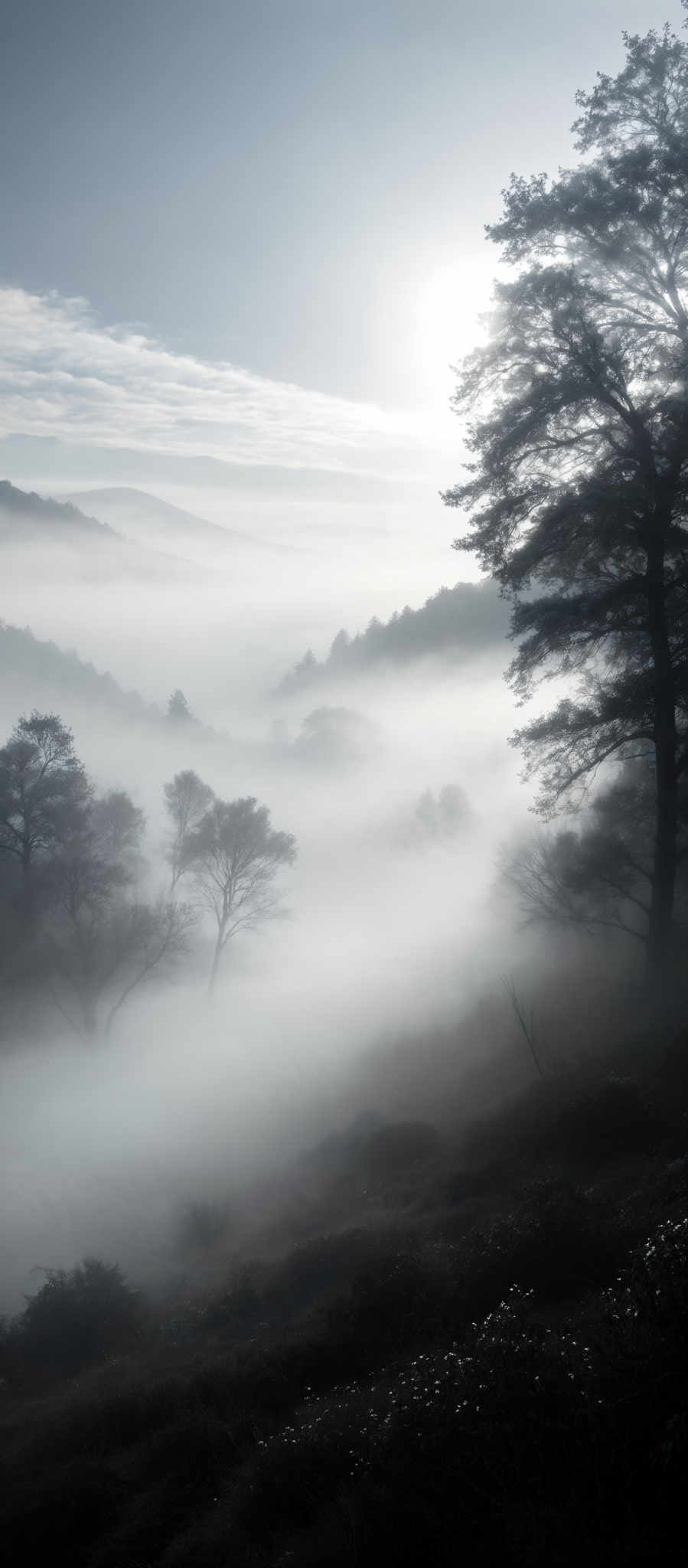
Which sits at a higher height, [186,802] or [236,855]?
[186,802]

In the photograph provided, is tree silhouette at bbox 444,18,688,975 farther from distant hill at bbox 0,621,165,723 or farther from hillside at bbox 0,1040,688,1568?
distant hill at bbox 0,621,165,723

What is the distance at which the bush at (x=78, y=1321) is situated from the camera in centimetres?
1266

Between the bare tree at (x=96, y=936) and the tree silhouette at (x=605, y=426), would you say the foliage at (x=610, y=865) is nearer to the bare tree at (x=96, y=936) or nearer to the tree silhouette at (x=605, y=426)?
the tree silhouette at (x=605, y=426)

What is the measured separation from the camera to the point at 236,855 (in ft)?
102

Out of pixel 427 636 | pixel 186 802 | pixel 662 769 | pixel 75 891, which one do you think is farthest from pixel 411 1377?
pixel 427 636

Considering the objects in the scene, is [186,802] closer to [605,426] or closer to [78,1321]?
[78,1321]

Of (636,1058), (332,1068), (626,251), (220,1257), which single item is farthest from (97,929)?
(626,251)

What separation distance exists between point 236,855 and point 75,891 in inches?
251

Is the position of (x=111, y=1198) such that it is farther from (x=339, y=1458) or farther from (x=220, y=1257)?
(x=339, y=1458)

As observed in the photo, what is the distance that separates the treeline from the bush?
13.2 meters

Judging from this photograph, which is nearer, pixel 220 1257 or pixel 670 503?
pixel 670 503

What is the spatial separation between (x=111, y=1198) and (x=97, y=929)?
10.3 meters

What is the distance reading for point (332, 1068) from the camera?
81.1ft

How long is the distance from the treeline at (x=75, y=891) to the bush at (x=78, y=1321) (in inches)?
521
